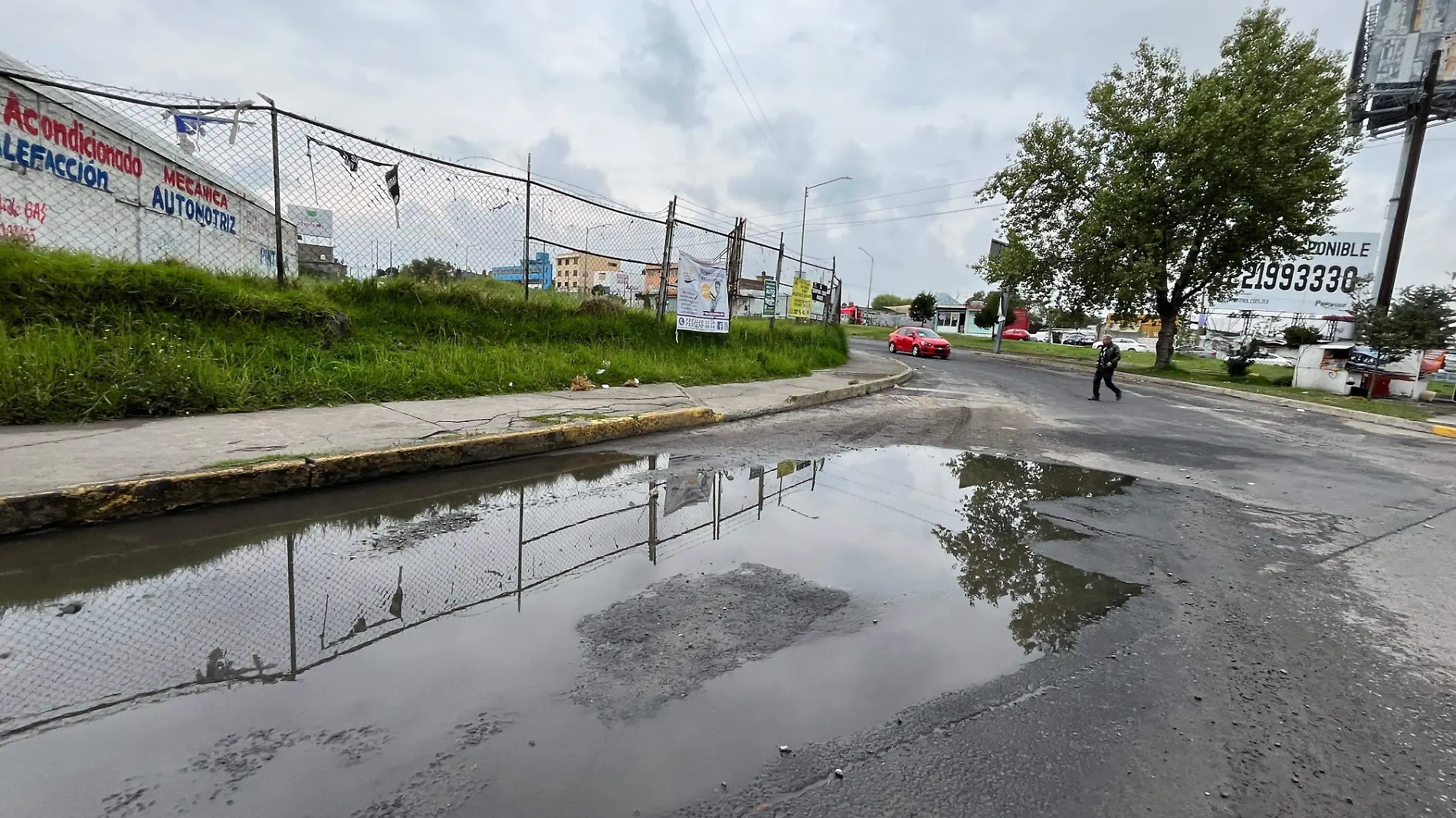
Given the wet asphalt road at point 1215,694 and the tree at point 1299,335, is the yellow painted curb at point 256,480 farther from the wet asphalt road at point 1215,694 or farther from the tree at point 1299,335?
the tree at point 1299,335

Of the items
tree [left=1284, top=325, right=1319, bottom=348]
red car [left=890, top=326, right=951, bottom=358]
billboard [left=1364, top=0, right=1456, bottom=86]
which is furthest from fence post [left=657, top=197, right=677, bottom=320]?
tree [left=1284, top=325, right=1319, bottom=348]

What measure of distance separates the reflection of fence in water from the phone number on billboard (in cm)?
4192

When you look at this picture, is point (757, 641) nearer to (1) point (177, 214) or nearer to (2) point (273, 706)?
(2) point (273, 706)

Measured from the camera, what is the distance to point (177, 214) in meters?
11.8

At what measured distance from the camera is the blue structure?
10.7m

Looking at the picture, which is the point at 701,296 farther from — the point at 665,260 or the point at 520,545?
the point at 520,545

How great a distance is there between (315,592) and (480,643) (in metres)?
1.09

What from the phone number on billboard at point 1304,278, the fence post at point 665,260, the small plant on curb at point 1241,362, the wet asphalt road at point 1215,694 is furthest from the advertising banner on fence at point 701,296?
the phone number on billboard at point 1304,278

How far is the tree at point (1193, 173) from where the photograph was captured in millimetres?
21172

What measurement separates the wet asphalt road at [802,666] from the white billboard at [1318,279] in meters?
38.9

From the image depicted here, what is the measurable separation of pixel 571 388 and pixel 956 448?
543cm

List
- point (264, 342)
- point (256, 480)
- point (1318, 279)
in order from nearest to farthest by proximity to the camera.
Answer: point (256, 480)
point (264, 342)
point (1318, 279)

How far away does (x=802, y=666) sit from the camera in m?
2.74

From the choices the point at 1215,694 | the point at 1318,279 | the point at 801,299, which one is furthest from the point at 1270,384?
the point at 1215,694
